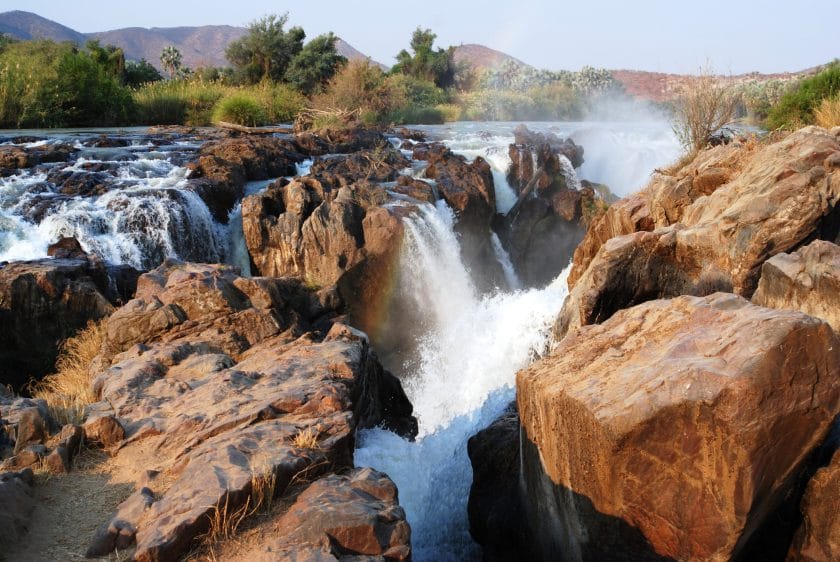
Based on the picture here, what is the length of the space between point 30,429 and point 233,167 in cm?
1068

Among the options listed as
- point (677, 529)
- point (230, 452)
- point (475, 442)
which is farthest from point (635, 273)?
point (230, 452)

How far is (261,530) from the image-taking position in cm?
396

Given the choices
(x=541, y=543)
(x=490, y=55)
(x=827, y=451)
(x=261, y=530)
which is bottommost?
(x=541, y=543)

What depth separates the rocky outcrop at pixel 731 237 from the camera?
7305 mm

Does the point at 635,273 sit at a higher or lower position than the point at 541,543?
higher

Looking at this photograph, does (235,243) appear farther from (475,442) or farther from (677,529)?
(677,529)

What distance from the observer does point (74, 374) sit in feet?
27.8

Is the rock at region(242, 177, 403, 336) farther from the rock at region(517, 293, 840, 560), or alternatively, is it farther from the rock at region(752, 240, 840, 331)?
the rock at region(517, 293, 840, 560)

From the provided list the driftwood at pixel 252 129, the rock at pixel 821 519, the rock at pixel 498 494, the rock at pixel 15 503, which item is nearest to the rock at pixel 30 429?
the rock at pixel 15 503

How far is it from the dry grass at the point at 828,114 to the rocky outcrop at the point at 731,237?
4.18 m

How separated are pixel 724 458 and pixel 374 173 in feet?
44.0

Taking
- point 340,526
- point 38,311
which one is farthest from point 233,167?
point 340,526

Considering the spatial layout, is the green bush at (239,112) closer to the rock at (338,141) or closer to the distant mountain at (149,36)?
the rock at (338,141)

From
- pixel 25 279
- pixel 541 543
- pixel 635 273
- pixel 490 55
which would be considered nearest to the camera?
pixel 541 543
